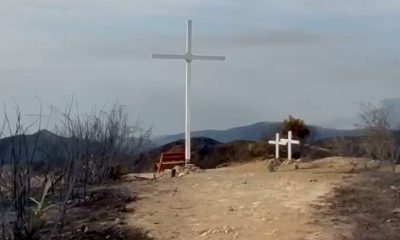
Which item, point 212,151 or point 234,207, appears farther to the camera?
point 212,151

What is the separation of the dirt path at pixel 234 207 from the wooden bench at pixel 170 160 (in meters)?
6.09

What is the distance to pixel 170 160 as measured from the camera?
23.6 m

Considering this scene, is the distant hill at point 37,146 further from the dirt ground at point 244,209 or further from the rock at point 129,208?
the rock at point 129,208

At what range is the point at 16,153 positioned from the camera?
9.88 m

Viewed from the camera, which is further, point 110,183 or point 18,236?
point 110,183

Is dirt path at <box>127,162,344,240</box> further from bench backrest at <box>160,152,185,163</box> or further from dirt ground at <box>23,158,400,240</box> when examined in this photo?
bench backrest at <box>160,152,185,163</box>

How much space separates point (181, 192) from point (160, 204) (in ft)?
4.51

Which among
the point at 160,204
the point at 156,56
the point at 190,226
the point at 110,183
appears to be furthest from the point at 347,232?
the point at 156,56

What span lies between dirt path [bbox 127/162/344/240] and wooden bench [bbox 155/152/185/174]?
6.09 m

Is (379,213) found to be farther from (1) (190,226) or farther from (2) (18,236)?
(2) (18,236)

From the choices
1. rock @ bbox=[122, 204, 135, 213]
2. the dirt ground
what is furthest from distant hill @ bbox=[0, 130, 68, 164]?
rock @ bbox=[122, 204, 135, 213]

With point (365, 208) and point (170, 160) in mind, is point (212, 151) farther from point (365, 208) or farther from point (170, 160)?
point (365, 208)

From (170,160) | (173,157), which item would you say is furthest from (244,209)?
(173,157)

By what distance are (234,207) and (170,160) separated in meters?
11.5
